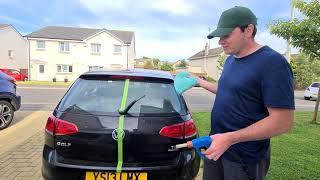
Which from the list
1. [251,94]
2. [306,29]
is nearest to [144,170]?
[251,94]

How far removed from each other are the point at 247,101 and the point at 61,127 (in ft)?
6.56

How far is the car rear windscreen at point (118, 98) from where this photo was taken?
12.3 ft

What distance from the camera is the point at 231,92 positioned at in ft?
8.31

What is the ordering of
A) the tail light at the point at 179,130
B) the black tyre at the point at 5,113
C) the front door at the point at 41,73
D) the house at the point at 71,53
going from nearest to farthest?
1. the tail light at the point at 179,130
2. the black tyre at the point at 5,113
3. the house at the point at 71,53
4. the front door at the point at 41,73

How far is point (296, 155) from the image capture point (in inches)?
256

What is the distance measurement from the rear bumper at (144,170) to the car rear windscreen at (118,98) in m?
0.49

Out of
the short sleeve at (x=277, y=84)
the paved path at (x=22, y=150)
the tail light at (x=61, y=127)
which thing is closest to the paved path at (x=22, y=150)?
the paved path at (x=22, y=150)

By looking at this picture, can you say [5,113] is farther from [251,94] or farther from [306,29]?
[251,94]

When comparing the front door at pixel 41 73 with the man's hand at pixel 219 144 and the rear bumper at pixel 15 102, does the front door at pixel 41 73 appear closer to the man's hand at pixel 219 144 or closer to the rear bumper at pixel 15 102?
the rear bumper at pixel 15 102

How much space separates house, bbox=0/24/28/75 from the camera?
5516cm

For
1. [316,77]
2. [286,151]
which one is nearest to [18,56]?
[316,77]

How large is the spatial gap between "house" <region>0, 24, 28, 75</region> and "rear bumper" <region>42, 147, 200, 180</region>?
54.8 meters

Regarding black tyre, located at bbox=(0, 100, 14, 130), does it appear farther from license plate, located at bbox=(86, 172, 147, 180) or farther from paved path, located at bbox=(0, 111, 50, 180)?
license plate, located at bbox=(86, 172, 147, 180)

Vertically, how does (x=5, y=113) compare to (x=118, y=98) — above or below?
below
